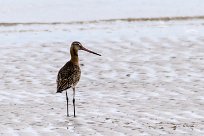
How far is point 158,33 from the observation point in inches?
998

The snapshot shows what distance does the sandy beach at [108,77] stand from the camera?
1192 cm

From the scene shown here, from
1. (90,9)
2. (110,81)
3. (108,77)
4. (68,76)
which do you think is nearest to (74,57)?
(68,76)

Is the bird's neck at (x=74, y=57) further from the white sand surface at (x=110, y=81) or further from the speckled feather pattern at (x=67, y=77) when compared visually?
the white sand surface at (x=110, y=81)

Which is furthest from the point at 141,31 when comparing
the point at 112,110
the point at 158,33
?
the point at 112,110

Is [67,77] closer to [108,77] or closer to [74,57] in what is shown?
[74,57]

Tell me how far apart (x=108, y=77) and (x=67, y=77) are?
4.43m

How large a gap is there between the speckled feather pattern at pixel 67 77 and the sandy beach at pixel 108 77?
1.69 ft

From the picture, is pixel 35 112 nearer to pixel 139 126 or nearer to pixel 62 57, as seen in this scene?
pixel 139 126

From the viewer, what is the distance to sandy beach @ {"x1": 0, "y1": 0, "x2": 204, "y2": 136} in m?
11.9

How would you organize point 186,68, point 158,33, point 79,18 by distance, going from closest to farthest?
point 186,68 < point 158,33 < point 79,18

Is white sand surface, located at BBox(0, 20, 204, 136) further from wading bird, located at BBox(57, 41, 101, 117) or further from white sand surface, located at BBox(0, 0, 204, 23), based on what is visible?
white sand surface, located at BBox(0, 0, 204, 23)

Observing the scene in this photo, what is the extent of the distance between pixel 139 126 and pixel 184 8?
2365 cm

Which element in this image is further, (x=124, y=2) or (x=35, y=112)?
(x=124, y=2)

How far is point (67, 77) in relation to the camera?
13.0m
